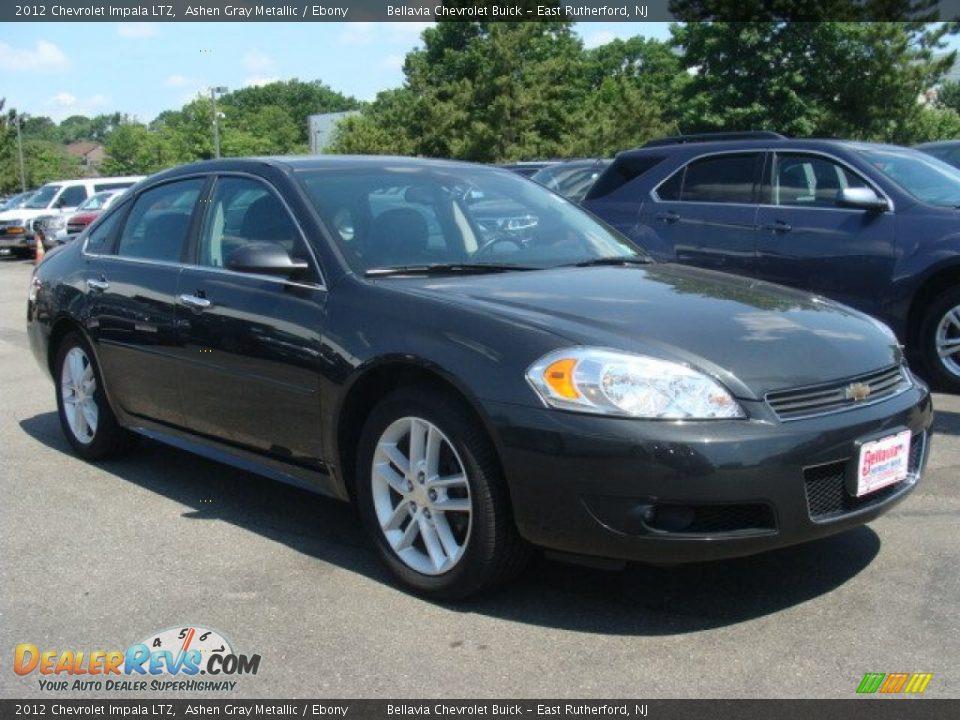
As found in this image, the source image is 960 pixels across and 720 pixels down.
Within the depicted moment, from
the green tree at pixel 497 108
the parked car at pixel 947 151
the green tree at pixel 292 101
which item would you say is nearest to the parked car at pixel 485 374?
the parked car at pixel 947 151

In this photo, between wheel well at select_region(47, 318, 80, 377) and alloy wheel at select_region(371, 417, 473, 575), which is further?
wheel well at select_region(47, 318, 80, 377)

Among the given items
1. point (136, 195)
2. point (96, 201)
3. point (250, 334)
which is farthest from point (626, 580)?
point (96, 201)

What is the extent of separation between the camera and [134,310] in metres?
5.16

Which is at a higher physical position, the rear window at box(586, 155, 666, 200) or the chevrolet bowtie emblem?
the rear window at box(586, 155, 666, 200)

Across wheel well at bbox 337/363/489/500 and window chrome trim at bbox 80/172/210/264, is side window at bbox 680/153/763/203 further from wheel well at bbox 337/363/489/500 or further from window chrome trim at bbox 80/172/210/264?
wheel well at bbox 337/363/489/500

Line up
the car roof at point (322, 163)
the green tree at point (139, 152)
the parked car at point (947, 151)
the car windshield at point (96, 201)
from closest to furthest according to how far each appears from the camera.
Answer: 1. the car roof at point (322, 163)
2. the parked car at point (947, 151)
3. the car windshield at point (96, 201)
4. the green tree at point (139, 152)

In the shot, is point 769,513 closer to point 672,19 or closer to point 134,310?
point 134,310

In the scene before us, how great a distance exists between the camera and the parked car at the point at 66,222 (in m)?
23.2

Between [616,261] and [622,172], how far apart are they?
167 inches

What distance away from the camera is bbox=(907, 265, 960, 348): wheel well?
6.99 meters

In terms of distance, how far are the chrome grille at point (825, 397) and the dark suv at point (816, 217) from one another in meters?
3.56

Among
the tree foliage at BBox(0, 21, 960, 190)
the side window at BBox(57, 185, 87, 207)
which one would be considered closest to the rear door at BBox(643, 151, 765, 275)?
the side window at BBox(57, 185, 87, 207)
